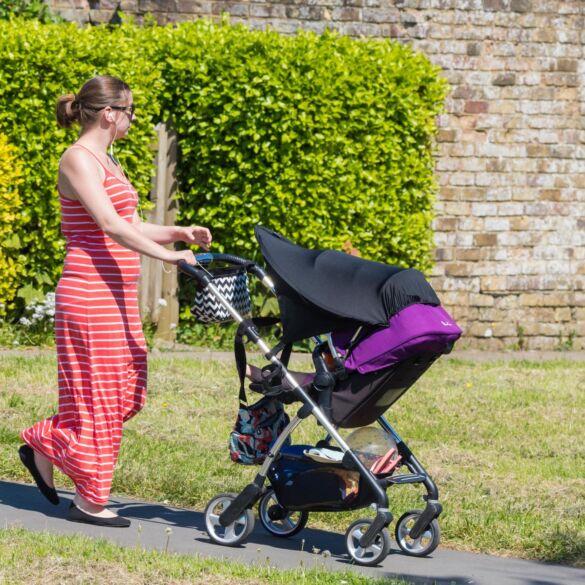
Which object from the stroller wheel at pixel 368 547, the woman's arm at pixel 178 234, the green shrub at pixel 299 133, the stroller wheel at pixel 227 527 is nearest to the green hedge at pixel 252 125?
the green shrub at pixel 299 133

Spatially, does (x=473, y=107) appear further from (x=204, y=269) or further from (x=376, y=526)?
(x=376, y=526)

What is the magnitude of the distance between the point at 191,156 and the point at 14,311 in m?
1.99

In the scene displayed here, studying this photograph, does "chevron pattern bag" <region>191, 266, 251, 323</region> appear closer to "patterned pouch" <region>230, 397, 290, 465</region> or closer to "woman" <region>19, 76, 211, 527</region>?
"woman" <region>19, 76, 211, 527</region>

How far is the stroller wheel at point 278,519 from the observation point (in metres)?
5.49

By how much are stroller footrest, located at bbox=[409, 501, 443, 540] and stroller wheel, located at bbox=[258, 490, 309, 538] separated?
53 centimetres

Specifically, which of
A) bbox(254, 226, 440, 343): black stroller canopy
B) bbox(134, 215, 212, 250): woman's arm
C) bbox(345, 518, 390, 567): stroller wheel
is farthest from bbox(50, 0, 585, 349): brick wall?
bbox(345, 518, 390, 567): stroller wheel

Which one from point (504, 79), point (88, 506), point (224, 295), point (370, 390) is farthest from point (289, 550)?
point (504, 79)

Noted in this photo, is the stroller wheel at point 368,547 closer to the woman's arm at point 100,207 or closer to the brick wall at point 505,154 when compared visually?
the woman's arm at point 100,207

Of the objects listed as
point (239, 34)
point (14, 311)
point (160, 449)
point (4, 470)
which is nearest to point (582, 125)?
point (239, 34)

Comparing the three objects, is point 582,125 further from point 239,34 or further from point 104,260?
point 104,260

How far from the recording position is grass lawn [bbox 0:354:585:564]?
582 cm

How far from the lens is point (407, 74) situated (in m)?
10.8

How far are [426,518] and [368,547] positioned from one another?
11.8 inches

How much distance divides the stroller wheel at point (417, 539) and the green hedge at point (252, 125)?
Result: 5.50 meters
